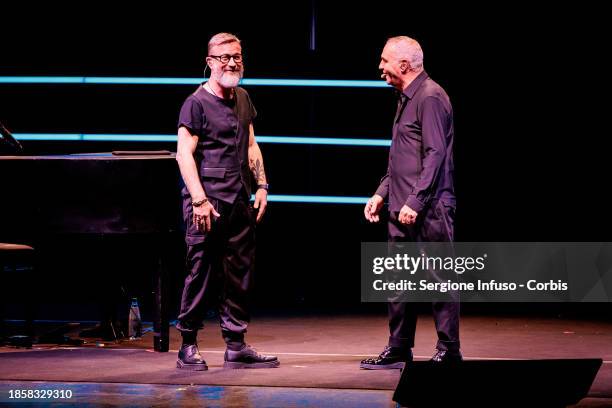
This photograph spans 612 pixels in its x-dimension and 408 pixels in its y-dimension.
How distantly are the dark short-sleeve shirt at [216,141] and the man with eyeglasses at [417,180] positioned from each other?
648 millimetres

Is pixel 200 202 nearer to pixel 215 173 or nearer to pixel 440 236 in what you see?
pixel 215 173

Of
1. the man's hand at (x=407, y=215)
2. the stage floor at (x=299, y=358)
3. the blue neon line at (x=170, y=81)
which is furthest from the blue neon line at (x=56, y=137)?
the man's hand at (x=407, y=215)

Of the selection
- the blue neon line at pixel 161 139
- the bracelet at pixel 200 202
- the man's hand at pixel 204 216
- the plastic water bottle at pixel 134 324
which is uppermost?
the blue neon line at pixel 161 139

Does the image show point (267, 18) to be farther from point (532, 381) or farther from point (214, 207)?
point (532, 381)

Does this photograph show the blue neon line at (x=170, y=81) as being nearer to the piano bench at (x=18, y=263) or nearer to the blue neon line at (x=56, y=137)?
the blue neon line at (x=56, y=137)

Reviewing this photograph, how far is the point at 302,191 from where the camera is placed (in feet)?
25.0

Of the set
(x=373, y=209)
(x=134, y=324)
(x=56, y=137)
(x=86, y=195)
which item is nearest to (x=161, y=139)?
(x=56, y=137)

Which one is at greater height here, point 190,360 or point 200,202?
point 200,202

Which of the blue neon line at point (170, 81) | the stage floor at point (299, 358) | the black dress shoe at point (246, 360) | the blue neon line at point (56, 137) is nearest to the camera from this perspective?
the stage floor at point (299, 358)

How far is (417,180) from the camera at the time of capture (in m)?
4.53

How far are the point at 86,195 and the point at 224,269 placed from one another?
35.0 inches

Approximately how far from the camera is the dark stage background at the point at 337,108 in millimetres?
Result: 7188

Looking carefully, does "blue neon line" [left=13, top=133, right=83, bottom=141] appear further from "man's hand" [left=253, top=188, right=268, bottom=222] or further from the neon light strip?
"man's hand" [left=253, top=188, right=268, bottom=222]

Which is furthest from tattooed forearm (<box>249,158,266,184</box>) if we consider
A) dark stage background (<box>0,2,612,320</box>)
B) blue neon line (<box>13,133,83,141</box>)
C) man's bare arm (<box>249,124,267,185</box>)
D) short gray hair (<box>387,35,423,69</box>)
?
blue neon line (<box>13,133,83,141</box>)
